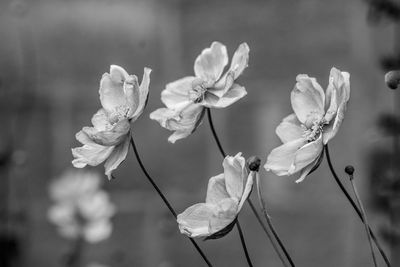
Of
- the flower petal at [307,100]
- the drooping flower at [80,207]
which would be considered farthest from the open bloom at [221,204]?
the drooping flower at [80,207]

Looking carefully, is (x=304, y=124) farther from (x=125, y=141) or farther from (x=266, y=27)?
(x=266, y=27)

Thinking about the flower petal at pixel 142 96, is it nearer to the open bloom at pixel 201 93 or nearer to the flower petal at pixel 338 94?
the open bloom at pixel 201 93

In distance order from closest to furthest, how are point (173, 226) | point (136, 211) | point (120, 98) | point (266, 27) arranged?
point (120, 98) < point (173, 226) < point (266, 27) < point (136, 211)

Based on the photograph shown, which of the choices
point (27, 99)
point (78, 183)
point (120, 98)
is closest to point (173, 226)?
point (78, 183)

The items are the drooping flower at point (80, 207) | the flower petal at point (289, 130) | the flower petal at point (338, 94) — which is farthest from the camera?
the drooping flower at point (80, 207)

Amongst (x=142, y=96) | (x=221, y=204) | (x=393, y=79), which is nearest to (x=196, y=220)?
(x=221, y=204)

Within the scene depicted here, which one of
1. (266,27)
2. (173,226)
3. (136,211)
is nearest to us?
(173,226)

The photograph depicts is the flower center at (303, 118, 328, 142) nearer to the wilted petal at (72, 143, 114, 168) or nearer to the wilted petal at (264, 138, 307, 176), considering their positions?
the wilted petal at (264, 138, 307, 176)
